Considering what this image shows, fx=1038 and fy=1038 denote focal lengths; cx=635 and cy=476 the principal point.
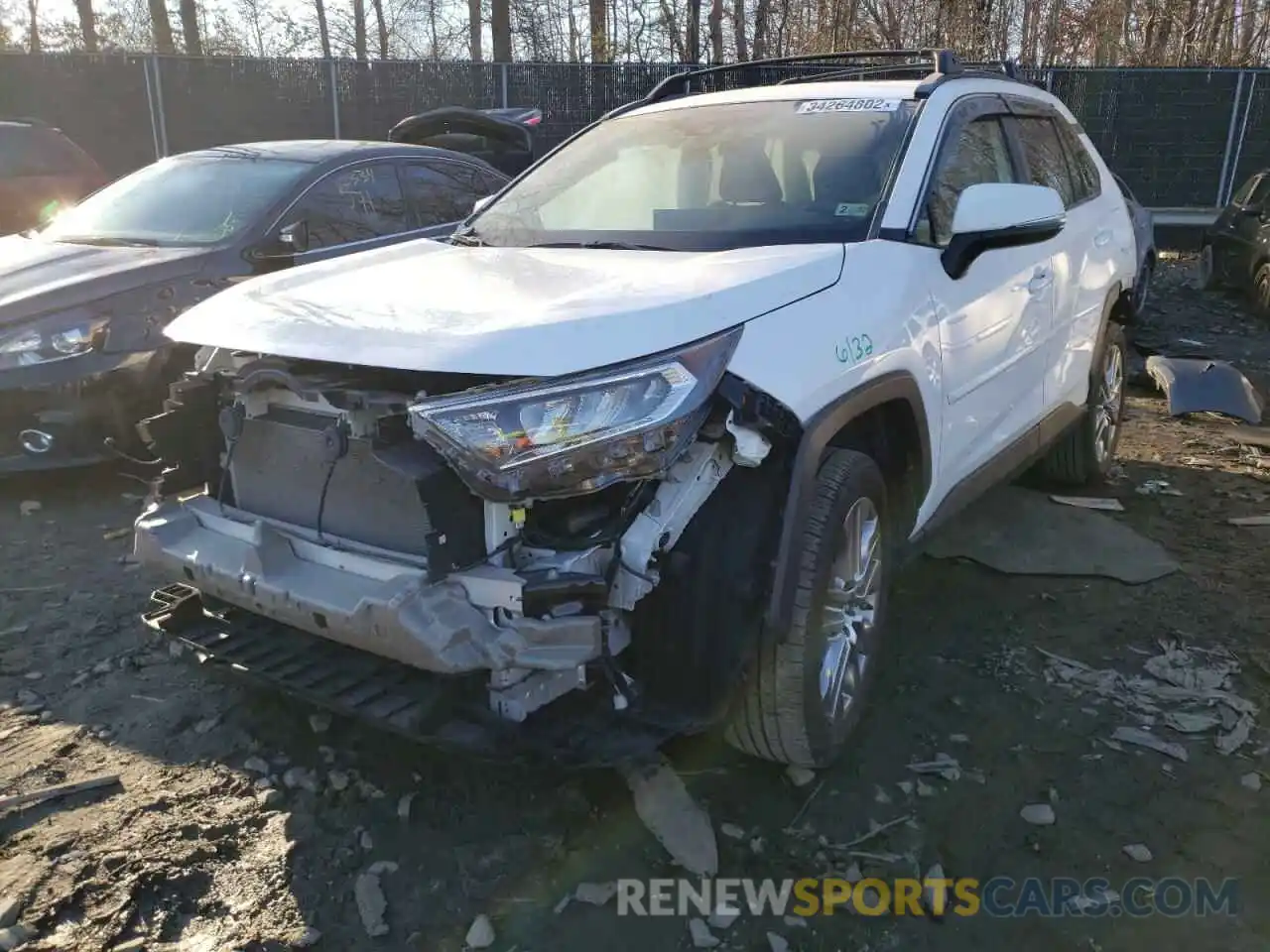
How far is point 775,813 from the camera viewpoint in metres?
2.80

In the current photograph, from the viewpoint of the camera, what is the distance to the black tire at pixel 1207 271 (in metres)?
12.0

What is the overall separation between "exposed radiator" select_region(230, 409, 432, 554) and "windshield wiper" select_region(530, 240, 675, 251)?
3.78 ft

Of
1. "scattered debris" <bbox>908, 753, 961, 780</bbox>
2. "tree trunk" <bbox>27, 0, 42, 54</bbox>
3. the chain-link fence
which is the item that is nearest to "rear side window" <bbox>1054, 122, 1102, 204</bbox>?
"scattered debris" <bbox>908, 753, 961, 780</bbox>

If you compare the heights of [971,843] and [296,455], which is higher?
[296,455]

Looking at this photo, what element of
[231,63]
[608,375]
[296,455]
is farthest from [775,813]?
[231,63]

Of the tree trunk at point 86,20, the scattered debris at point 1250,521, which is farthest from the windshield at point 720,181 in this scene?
the tree trunk at point 86,20

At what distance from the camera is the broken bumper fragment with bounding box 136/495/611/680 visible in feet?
7.51

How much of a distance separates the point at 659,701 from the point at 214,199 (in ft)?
14.8

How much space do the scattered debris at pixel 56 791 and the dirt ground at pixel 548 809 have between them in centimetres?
3

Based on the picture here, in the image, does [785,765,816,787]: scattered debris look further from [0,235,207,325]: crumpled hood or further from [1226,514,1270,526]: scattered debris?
[0,235,207,325]: crumpled hood

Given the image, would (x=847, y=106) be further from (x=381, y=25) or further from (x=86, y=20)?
(x=381, y=25)

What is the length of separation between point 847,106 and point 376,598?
2.39 meters

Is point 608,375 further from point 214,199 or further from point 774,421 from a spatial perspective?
point 214,199

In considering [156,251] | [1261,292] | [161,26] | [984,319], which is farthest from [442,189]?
[161,26]
